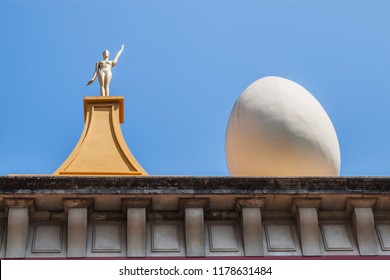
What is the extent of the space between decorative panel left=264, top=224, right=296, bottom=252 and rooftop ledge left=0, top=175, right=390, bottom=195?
0.60 m

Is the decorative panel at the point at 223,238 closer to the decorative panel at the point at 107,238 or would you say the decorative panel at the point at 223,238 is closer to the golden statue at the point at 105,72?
the decorative panel at the point at 107,238

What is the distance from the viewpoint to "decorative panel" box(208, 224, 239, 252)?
501 inches

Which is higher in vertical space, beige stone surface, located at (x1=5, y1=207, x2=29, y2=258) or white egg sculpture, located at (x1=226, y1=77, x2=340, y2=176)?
white egg sculpture, located at (x1=226, y1=77, x2=340, y2=176)

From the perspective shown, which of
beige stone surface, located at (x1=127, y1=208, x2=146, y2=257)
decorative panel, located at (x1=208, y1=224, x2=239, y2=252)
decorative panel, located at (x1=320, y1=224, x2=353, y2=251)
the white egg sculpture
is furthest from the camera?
the white egg sculpture

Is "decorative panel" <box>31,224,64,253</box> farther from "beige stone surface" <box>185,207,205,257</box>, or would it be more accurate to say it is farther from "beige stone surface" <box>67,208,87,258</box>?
"beige stone surface" <box>185,207,205,257</box>

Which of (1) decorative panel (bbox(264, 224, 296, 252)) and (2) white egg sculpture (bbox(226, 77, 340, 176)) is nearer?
(1) decorative panel (bbox(264, 224, 296, 252))

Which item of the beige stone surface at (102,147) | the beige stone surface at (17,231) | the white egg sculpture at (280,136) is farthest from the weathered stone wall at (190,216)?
the white egg sculpture at (280,136)

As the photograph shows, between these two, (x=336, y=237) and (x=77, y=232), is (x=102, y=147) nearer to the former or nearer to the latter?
(x=77, y=232)

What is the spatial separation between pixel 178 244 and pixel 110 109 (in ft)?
13.4

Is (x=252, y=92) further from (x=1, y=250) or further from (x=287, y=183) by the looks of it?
(x=1, y=250)

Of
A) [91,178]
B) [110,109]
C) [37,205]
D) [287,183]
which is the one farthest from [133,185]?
[110,109]

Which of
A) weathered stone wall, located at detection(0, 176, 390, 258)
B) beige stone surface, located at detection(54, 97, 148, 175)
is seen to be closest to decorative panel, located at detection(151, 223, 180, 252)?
weathered stone wall, located at detection(0, 176, 390, 258)

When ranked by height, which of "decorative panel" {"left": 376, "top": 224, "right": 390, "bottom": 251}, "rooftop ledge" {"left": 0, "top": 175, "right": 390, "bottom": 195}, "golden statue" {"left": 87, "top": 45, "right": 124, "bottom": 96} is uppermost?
"golden statue" {"left": 87, "top": 45, "right": 124, "bottom": 96}

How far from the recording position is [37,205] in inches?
504
